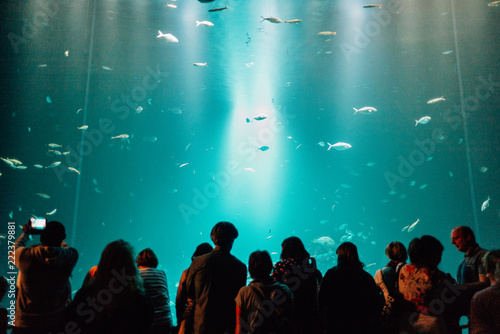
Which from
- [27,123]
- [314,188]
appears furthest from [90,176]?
[314,188]

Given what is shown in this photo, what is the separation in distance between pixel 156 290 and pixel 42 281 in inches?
39.4

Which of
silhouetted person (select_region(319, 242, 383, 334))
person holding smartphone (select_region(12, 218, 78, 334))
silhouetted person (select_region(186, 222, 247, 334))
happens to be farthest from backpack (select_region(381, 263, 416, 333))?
person holding smartphone (select_region(12, 218, 78, 334))

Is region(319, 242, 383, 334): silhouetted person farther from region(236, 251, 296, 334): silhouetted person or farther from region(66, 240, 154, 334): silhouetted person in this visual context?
region(66, 240, 154, 334): silhouetted person

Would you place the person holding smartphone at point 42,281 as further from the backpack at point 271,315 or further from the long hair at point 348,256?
the long hair at point 348,256

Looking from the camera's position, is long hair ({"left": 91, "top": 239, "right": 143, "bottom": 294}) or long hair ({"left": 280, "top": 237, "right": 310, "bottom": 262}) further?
long hair ({"left": 280, "top": 237, "right": 310, "bottom": 262})

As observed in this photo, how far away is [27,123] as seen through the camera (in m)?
18.2

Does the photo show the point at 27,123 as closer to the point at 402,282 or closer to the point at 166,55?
the point at 166,55

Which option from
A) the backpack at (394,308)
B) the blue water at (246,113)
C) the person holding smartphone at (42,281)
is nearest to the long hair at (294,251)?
the backpack at (394,308)

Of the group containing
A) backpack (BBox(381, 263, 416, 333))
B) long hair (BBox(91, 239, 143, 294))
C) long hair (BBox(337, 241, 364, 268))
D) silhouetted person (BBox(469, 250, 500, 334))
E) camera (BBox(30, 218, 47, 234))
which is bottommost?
backpack (BBox(381, 263, 416, 333))

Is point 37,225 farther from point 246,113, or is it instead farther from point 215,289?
point 246,113

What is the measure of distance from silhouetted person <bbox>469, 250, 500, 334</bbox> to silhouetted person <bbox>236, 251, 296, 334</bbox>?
4.49 feet

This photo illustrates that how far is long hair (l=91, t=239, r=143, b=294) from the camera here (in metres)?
1.94

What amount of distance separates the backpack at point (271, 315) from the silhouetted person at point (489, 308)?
4.59 feet

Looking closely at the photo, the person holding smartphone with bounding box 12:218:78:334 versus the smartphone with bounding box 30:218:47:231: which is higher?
the smartphone with bounding box 30:218:47:231
